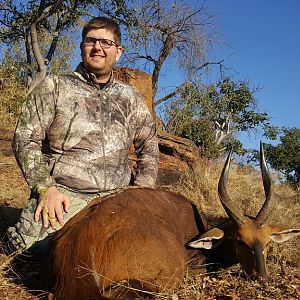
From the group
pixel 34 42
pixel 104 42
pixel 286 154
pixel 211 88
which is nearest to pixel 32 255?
pixel 104 42

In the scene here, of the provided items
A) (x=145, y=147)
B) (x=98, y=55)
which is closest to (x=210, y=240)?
(x=145, y=147)

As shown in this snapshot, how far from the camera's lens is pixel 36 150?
400cm

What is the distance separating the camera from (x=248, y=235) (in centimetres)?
414

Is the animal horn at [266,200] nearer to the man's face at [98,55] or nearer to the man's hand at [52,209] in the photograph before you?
the man's face at [98,55]

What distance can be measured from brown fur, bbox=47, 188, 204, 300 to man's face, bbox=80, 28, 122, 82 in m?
1.31

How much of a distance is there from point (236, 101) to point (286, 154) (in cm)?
605

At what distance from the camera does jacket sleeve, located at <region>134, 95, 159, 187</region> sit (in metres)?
4.64

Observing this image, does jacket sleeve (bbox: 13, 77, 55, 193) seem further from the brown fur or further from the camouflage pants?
the brown fur

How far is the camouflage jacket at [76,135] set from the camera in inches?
160

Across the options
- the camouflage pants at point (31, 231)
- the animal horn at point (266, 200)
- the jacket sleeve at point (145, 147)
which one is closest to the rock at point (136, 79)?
the jacket sleeve at point (145, 147)

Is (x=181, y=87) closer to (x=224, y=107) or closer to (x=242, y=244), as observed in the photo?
(x=224, y=107)

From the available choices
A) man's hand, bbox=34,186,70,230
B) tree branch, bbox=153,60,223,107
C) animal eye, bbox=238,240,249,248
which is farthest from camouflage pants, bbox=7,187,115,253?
tree branch, bbox=153,60,223,107

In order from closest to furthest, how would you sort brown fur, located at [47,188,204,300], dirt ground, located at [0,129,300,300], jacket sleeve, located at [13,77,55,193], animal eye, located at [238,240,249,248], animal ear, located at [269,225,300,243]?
brown fur, located at [47,188,204,300] → dirt ground, located at [0,129,300,300] → jacket sleeve, located at [13,77,55,193] → animal eye, located at [238,240,249,248] → animal ear, located at [269,225,300,243]

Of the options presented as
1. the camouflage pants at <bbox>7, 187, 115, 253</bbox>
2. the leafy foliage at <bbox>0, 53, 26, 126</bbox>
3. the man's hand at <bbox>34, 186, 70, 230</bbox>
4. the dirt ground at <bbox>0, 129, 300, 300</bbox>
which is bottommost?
the dirt ground at <bbox>0, 129, 300, 300</bbox>
